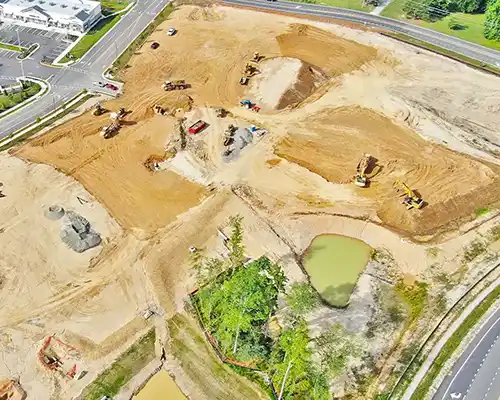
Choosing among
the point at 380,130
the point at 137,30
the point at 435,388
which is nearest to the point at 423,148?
the point at 380,130

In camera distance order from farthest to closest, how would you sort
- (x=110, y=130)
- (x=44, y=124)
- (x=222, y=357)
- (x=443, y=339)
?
(x=44, y=124) < (x=110, y=130) < (x=443, y=339) < (x=222, y=357)

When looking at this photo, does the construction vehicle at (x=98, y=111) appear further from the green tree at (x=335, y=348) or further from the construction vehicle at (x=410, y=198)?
the green tree at (x=335, y=348)

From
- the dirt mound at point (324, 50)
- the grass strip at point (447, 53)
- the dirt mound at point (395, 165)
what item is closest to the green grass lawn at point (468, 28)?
the grass strip at point (447, 53)

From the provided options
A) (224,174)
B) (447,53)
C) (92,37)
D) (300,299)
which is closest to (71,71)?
(92,37)

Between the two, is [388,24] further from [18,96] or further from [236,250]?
[236,250]

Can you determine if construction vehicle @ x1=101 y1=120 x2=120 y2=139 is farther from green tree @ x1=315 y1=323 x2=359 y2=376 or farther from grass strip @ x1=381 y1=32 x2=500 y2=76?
grass strip @ x1=381 y1=32 x2=500 y2=76

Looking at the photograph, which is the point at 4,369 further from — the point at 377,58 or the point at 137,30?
the point at 377,58

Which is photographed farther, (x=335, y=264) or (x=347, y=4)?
(x=347, y=4)
